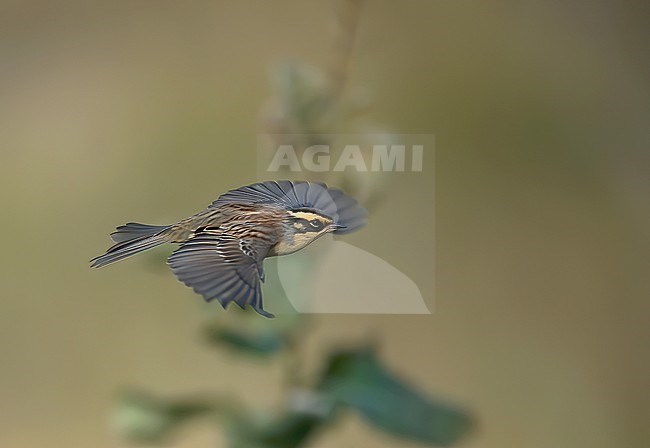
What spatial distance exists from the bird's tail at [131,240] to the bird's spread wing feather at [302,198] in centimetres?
7

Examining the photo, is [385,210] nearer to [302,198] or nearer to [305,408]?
[302,198]

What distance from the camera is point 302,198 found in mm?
806

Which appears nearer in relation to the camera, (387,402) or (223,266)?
(223,266)

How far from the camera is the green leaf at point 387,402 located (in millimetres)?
786

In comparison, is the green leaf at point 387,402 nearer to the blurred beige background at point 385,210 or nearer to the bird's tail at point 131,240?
the blurred beige background at point 385,210

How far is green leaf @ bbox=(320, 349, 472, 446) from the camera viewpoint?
0.79 m

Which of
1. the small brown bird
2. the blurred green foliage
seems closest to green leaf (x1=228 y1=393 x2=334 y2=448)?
the blurred green foliage

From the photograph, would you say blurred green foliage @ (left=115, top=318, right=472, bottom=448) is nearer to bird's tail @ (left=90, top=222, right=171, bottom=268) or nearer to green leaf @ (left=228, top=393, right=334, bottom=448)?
green leaf @ (left=228, top=393, right=334, bottom=448)

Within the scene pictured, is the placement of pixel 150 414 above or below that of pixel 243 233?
below

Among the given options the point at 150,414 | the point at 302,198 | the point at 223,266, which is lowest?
the point at 150,414

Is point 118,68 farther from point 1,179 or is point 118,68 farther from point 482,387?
point 482,387

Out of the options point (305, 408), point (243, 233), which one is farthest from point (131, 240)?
point (305, 408)

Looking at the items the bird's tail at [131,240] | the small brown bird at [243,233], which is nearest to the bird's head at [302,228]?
the small brown bird at [243,233]

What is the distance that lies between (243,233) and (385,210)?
20 cm
